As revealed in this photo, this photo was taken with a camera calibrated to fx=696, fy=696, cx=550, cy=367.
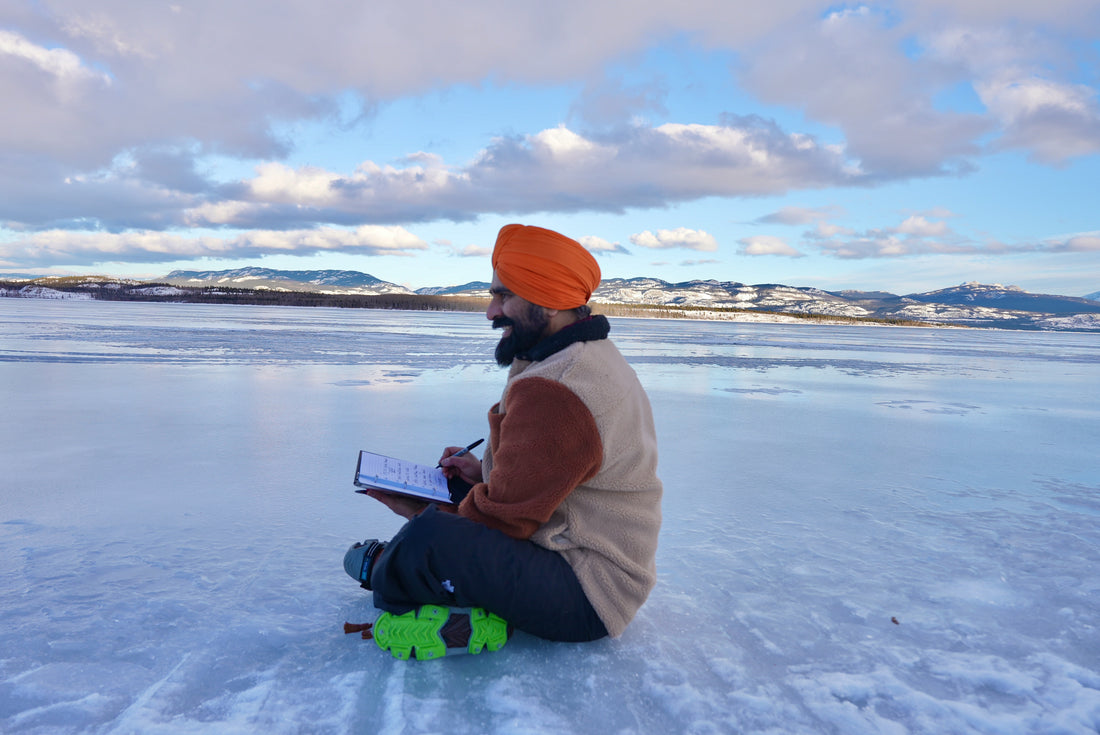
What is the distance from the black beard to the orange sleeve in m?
0.23

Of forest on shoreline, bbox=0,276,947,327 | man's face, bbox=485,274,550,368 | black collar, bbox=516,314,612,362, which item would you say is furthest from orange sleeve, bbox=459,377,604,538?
forest on shoreline, bbox=0,276,947,327

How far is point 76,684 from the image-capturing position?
6.55ft

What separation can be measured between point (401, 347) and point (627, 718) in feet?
51.0

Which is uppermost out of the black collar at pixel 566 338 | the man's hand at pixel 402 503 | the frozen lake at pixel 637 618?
the black collar at pixel 566 338

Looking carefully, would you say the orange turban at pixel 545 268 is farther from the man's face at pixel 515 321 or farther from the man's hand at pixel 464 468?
the man's hand at pixel 464 468

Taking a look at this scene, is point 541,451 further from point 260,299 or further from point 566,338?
point 260,299

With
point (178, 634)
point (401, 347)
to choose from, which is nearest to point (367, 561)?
point (178, 634)

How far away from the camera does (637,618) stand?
253cm

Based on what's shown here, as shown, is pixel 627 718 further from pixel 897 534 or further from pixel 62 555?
pixel 62 555

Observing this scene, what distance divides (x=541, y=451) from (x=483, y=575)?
480mm

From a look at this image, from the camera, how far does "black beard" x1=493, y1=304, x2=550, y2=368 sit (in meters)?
2.22

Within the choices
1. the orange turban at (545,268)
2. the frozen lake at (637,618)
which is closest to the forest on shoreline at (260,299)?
the frozen lake at (637,618)

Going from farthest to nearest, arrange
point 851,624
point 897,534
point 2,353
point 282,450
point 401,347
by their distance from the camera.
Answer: point 401,347, point 2,353, point 282,450, point 897,534, point 851,624

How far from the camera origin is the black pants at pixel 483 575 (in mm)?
2131
